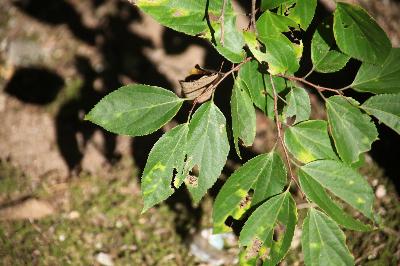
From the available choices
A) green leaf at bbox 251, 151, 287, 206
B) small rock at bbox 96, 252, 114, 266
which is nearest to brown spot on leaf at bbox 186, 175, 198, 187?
green leaf at bbox 251, 151, 287, 206

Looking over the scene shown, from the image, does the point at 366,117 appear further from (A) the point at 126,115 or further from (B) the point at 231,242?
(B) the point at 231,242

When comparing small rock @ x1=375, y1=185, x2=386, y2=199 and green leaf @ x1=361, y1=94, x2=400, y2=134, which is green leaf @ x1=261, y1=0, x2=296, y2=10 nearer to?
green leaf @ x1=361, y1=94, x2=400, y2=134

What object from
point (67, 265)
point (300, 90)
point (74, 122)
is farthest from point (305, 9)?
point (74, 122)

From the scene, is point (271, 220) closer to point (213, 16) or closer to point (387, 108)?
point (387, 108)

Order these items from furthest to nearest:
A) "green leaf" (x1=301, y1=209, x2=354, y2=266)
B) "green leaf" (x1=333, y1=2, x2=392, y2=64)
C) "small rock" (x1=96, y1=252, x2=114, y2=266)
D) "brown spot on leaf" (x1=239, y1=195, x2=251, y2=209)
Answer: "small rock" (x1=96, y1=252, x2=114, y2=266) → "brown spot on leaf" (x1=239, y1=195, x2=251, y2=209) → "green leaf" (x1=301, y1=209, x2=354, y2=266) → "green leaf" (x1=333, y1=2, x2=392, y2=64)

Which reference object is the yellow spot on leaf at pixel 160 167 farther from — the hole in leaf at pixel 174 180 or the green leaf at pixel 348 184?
the green leaf at pixel 348 184

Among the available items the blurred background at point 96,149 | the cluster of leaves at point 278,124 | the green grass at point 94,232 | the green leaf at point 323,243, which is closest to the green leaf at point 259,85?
the cluster of leaves at point 278,124
